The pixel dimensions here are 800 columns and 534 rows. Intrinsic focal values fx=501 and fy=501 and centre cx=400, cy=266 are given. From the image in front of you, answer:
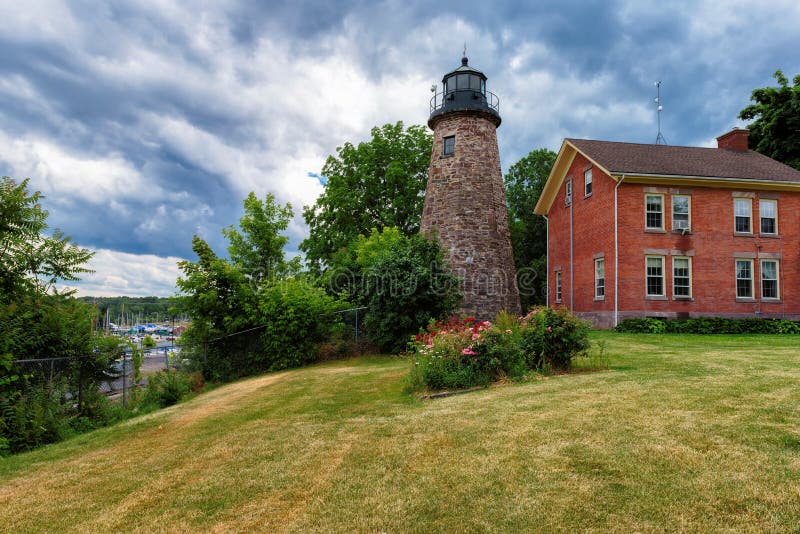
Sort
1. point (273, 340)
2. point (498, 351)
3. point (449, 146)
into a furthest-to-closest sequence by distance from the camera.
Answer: point (449, 146)
point (273, 340)
point (498, 351)

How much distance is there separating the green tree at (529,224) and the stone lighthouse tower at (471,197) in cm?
907

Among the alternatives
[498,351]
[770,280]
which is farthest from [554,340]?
[770,280]

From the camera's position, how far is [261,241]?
21672mm

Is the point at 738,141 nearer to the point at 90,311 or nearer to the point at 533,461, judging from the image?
the point at 533,461

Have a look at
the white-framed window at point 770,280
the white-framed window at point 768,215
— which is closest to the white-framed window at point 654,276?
the white-framed window at point 770,280

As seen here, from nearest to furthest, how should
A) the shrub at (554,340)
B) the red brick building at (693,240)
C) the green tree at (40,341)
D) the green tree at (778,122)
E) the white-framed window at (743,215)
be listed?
the green tree at (40,341) < the shrub at (554,340) < the red brick building at (693,240) < the white-framed window at (743,215) < the green tree at (778,122)

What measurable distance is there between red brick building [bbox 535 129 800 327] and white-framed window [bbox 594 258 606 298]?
46 millimetres

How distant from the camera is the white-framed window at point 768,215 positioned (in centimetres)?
2248

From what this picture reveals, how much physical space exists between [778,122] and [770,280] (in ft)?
47.9

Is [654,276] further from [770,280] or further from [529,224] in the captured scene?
[529,224]

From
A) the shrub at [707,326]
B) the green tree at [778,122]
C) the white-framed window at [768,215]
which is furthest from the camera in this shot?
the green tree at [778,122]

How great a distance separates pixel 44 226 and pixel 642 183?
70.1 ft

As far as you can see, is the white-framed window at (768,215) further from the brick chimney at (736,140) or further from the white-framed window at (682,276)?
the brick chimney at (736,140)

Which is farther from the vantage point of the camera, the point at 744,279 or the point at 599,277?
the point at 599,277
